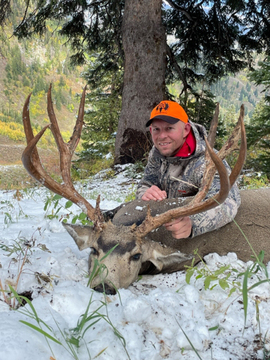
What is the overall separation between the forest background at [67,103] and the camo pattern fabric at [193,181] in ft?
9.94

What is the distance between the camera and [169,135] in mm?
3455

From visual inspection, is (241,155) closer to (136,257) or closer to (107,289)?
(136,257)

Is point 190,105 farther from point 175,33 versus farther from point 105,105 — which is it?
point 105,105

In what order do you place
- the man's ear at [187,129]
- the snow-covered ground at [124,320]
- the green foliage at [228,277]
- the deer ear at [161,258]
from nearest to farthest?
the snow-covered ground at [124,320] < the green foliage at [228,277] < the deer ear at [161,258] < the man's ear at [187,129]

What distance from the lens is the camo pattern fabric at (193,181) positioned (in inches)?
108

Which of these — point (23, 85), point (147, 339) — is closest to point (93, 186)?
point (147, 339)

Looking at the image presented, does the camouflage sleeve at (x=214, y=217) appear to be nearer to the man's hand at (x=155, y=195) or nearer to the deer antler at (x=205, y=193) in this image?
the deer antler at (x=205, y=193)

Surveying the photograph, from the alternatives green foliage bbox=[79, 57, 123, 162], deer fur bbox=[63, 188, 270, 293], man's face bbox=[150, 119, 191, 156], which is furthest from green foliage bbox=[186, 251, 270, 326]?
green foliage bbox=[79, 57, 123, 162]

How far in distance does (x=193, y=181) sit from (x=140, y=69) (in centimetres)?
544

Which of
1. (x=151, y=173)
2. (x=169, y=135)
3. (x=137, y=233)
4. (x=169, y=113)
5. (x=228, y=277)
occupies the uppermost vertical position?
(x=169, y=113)

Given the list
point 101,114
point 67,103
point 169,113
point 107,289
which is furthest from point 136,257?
point 67,103

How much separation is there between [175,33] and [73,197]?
887 cm

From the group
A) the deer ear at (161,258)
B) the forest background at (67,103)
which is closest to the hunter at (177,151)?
the deer ear at (161,258)

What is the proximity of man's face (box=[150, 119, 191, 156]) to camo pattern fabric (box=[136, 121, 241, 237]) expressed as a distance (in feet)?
0.33
